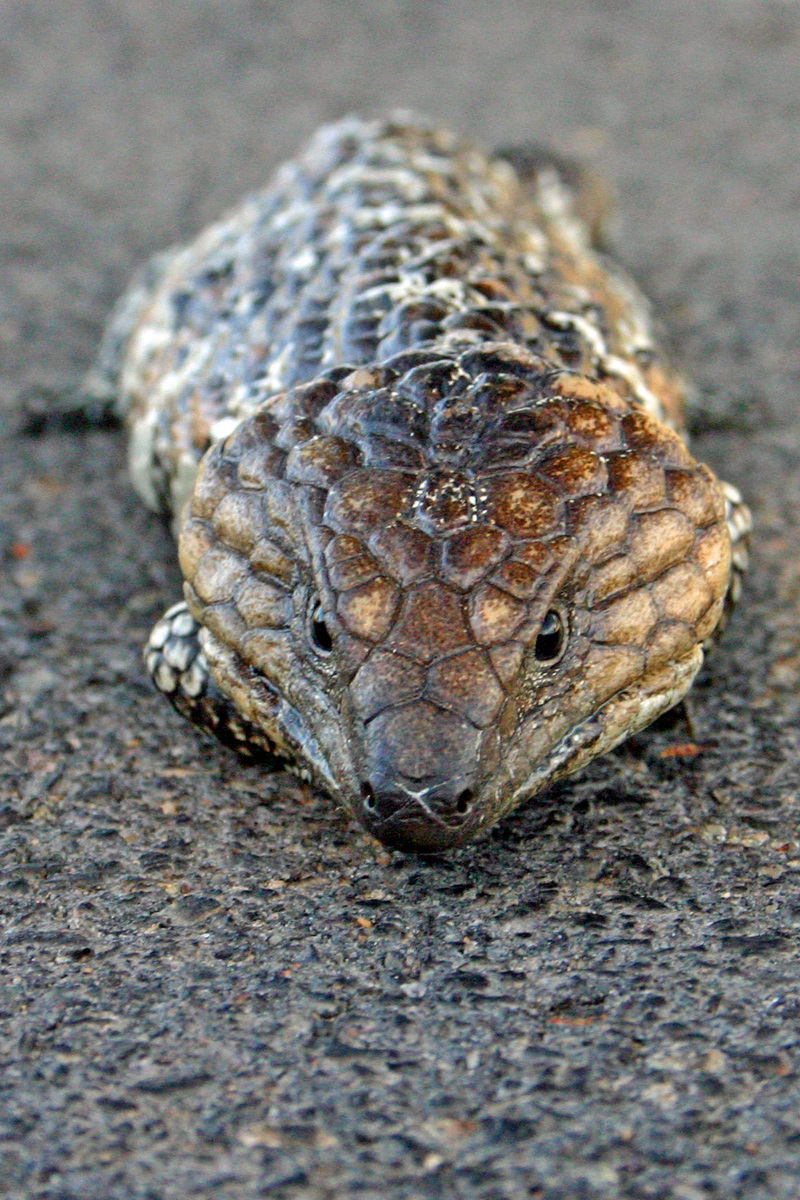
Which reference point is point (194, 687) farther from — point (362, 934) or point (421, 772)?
point (421, 772)

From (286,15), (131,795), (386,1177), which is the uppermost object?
(286,15)

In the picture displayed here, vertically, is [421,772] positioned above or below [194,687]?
above

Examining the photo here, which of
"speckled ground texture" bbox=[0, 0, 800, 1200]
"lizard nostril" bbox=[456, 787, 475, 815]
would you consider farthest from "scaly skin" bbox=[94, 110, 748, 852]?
"speckled ground texture" bbox=[0, 0, 800, 1200]

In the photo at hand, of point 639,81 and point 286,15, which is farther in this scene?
point 286,15

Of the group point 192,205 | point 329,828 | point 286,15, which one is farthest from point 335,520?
point 286,15

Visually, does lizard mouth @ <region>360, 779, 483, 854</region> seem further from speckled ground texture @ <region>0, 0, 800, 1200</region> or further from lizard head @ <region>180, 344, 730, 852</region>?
speckled ground texture @ <region>0, 0, 800, 1200</region>

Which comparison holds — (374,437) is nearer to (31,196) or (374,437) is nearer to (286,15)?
(31,196)

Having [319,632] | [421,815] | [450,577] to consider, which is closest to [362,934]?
[421,815]
